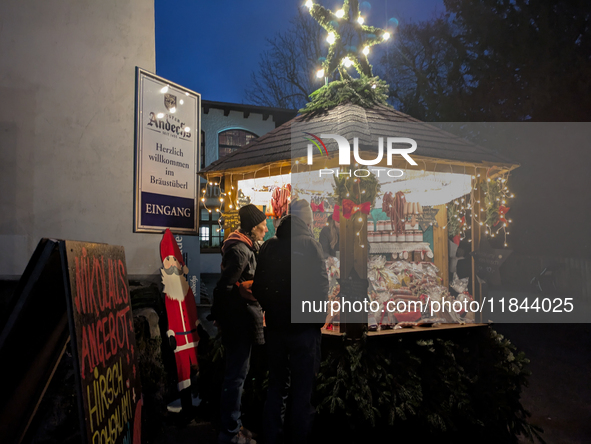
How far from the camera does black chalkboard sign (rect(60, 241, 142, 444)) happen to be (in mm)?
1492

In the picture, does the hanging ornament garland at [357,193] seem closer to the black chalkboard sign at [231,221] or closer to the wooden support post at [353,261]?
the wooden support post at [353,261]

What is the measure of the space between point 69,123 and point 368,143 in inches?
162

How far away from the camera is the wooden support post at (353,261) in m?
4.49

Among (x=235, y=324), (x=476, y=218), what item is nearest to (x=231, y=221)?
(x=235, y=324)

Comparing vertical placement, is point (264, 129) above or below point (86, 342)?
above

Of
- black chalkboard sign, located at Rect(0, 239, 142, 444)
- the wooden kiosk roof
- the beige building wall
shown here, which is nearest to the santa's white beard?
A: the beige building wall

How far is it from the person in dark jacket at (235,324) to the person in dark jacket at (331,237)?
1.55 metres

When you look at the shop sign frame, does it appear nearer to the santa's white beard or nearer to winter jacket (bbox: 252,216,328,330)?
the santa's white beard

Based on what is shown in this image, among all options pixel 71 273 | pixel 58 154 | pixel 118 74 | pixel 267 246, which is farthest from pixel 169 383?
pixel 118 74

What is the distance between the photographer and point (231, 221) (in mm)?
5949

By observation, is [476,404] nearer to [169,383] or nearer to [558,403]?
[558,403]

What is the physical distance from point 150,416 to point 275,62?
2087 cm

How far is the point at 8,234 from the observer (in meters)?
4.57

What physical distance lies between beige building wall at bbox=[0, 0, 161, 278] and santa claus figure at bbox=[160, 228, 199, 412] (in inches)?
35.4
